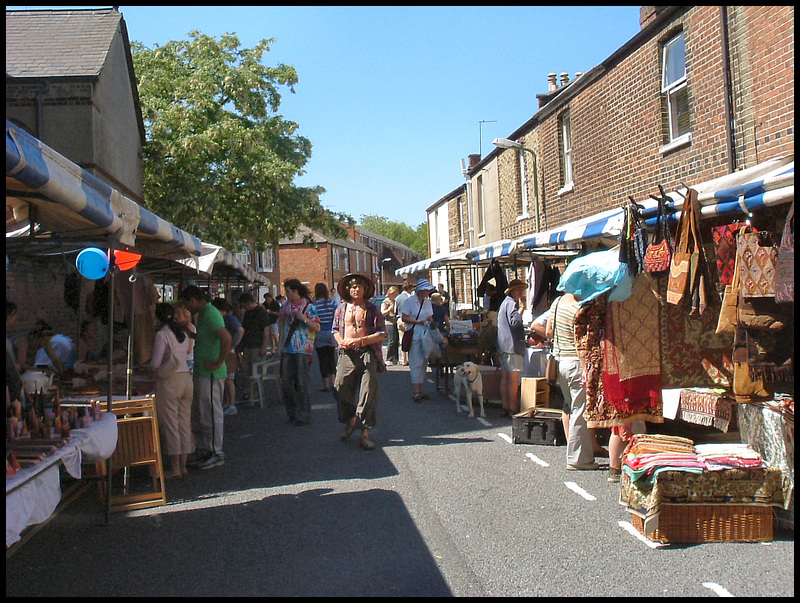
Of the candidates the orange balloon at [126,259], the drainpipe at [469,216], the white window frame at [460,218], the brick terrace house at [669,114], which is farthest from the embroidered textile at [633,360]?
the white window frame at [460,218]

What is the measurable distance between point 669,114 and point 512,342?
16.6ft

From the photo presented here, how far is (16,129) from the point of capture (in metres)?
3.76

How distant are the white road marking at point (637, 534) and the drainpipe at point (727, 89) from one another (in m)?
6.58

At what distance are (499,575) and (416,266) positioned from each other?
1353 cm

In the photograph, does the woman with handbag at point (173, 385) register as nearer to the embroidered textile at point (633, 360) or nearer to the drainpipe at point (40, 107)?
the embroidered textile at point (633, 360)

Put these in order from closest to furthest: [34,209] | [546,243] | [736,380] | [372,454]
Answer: [34,209], [736,380], [372,454], [546,243]

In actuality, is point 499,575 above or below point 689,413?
below

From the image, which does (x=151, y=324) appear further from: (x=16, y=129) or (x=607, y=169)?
(x=607, y=169)

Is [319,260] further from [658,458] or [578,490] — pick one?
[658,458]

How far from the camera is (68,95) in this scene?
1553cm

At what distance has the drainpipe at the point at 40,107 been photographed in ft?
50.3

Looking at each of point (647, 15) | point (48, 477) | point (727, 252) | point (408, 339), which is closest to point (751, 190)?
point (727, 252)

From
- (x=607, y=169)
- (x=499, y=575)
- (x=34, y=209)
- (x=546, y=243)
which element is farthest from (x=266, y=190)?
(x=499, y=575)

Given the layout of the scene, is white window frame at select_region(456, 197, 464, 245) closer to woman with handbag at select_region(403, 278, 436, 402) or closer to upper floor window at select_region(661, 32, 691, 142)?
upper floor window at select_region(661, 32, 691, 142)
